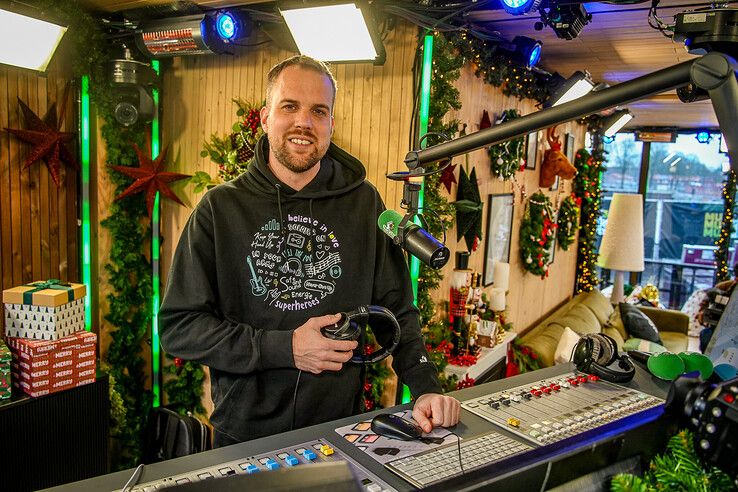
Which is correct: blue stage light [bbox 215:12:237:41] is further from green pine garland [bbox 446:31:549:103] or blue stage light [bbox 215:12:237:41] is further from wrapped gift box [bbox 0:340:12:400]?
wrapped gift box [bbox 0:340:12:400]

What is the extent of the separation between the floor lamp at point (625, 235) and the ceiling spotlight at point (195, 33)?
220 inches

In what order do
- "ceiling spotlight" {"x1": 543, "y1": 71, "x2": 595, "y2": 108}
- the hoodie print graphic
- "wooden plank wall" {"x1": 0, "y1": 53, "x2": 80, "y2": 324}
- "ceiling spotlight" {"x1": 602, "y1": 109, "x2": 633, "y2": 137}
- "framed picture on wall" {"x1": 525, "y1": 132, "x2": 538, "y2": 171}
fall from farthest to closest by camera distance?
"ceiling spotlight" {"x1": 602, "y1": 109, "x2": 633, "y2": 137}
"framed picture on wall" {"x1": 525, "y1": 132, "x2": 538, "y2": 171}
"ceiling spotlight" {"x1": 543, "y1": 71, "x2": 595, "y2": 108}
"wooden plank wall" {"x1": 0, "y1": 53, "x2": 80, "y2": 324}
the hoodie print graphic

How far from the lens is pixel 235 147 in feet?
12.5

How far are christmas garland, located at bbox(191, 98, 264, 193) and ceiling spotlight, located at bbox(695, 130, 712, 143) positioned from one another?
6.95 meters

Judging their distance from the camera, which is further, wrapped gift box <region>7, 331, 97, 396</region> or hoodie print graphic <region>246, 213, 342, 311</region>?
wrapped gift box <region>7, 331, 97, 396</region>

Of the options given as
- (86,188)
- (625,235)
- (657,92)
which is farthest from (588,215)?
(657,92)

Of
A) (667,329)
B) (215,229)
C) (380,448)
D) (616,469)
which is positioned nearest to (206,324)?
(215,229)

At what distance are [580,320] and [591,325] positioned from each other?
182 mm

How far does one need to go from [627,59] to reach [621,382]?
11.2 ft

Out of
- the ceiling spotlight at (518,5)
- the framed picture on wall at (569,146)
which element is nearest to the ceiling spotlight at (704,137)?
the framed picture on wall at (569,146)

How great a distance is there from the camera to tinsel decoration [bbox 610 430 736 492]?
81 cm

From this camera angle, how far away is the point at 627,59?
4.38 meters

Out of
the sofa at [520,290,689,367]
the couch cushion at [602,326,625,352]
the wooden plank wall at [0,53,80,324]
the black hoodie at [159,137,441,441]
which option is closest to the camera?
the black hoodie at [159,137,441,441]

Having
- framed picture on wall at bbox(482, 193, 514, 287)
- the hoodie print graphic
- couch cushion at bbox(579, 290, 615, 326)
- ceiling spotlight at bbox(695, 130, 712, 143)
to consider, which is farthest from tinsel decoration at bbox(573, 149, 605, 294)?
the hoodie print graphic
